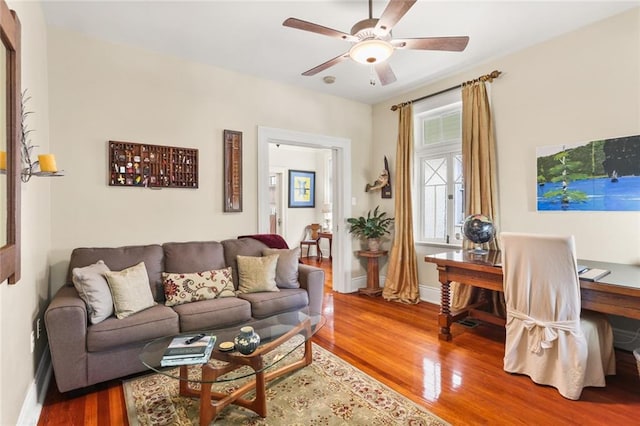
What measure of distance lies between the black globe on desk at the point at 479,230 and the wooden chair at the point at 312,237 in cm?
436

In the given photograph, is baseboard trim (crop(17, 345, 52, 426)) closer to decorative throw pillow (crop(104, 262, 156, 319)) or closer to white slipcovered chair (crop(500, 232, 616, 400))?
decorative throw pillow (crop(104, 262, 156, 319))

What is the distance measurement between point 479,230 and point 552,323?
1.12m

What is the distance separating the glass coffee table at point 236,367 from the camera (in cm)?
174

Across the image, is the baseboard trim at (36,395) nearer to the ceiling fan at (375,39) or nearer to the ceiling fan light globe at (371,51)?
the ceiling fan at (375,39)

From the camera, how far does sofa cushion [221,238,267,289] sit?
3217mm

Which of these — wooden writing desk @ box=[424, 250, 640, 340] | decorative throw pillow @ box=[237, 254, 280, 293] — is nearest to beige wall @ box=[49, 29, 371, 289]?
decorative throw pillow @ box=[237, 254, 280, 293]

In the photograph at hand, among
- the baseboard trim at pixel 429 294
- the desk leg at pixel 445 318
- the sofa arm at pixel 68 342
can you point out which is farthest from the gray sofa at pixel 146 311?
the baseboard trim at pixel 429 294

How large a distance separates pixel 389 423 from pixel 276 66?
341 cm

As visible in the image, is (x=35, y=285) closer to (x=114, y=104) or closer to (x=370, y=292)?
(x=114, y=104)

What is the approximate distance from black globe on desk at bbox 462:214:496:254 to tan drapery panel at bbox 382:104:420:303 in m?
1.06

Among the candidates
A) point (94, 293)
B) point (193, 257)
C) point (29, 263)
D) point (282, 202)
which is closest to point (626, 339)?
point (193, 257)

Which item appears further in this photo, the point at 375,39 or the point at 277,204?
the point at 277,204

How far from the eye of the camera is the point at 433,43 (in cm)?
224

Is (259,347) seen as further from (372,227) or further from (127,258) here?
(372,227)
